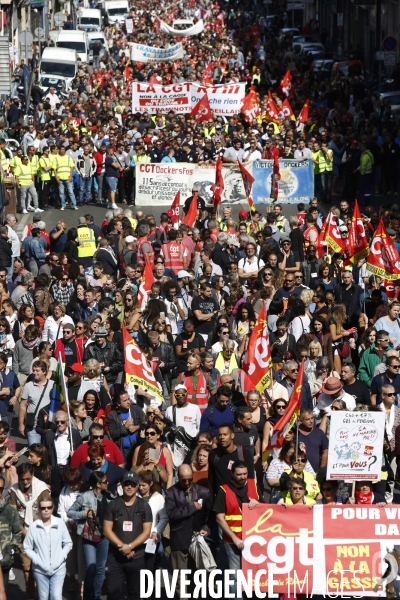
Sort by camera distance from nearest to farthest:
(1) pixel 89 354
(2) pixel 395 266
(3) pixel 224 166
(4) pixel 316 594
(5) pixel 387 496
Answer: (4) pixel 316 594, (5) pixel 387 496, (1) pixel 89 354, (2) pixel 395 266, (3) pixel 224 166

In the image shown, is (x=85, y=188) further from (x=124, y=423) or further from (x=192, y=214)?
(x=124, y=423)

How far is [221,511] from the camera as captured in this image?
1141 cm

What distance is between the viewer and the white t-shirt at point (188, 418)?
13.4 meters

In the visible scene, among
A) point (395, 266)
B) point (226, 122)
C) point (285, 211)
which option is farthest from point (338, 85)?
point (395, 266)

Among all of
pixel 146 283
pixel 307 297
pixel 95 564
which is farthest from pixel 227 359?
pixel 95 564

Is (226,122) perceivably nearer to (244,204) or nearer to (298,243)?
(244,204)

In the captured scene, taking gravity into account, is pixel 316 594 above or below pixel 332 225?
below

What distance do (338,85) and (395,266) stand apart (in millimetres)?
24735

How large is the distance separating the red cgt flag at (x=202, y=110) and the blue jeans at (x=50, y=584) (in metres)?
22.1

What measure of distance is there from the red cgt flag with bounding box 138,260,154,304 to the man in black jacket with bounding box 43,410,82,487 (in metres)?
5.17

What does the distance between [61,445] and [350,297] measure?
5.73 meters

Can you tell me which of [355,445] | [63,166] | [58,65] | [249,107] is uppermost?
[58,65]

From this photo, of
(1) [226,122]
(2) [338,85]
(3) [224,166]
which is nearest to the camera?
(3) [224,166]

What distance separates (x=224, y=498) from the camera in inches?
451
